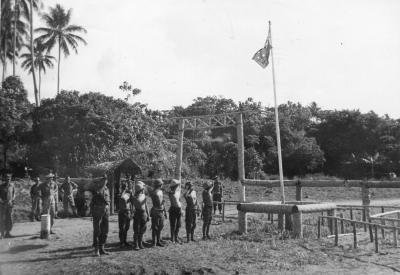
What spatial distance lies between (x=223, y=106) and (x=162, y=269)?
46551 millimetres

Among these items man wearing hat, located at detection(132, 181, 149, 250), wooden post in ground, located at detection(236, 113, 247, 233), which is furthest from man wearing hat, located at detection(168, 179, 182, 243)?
wooden post in ground, located at detection(236, 113, 247, 233)

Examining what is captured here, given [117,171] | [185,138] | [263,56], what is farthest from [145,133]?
[263,56]

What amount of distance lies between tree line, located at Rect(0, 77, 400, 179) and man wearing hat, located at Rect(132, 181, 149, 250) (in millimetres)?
13985

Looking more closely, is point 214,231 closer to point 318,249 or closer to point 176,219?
point 176,219

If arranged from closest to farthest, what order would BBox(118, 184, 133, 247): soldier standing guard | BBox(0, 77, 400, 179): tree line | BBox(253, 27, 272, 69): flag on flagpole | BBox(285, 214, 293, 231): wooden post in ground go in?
BBox(118, 184, 133, 247): soldier standing guard < BBox(285, 214, 293, 231): wooden post in ground < BBox(253, 27, 272, 69): flag on flagpole < BBox(0, 77, 400, 179): tree line

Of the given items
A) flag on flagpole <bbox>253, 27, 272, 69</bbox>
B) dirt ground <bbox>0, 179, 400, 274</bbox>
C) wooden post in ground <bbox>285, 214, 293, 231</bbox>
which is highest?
flag on flagpole <bbox>253, 27, 272, 69</bbox>

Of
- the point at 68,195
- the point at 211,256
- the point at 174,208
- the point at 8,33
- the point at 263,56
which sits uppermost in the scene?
the point at 8,33

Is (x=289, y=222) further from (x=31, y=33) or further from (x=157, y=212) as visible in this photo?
(x=31, y=33)

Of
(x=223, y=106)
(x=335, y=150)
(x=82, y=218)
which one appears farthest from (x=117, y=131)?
(x=335, y=150)

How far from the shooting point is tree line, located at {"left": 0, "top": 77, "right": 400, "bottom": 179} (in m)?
30.3

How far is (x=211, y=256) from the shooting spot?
1066 centimetres

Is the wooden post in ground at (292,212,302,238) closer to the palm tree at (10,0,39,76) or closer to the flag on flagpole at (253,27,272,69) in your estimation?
the flag on flagpole at (253,27,272,69)

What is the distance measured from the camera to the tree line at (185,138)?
1193 inches

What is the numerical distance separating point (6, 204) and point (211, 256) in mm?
6433
